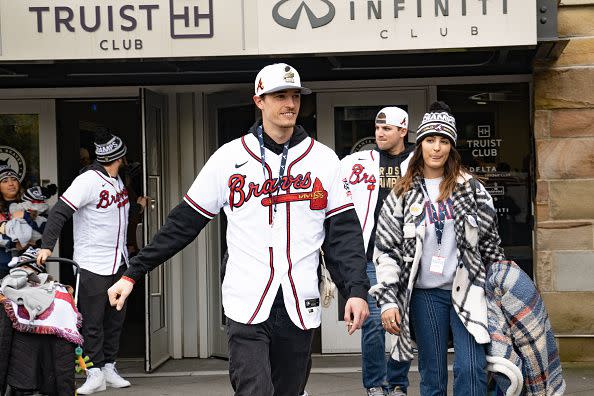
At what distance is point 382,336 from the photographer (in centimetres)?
735

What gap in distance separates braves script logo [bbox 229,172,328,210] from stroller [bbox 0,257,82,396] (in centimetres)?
227

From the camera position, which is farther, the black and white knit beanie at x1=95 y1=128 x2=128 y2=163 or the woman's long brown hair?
the black and white knit beanie at x1=95 y1=128 x2=128 y2=163

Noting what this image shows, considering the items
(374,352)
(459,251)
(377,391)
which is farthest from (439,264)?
(377,391)

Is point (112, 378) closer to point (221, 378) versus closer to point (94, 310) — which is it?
point (94, 310)

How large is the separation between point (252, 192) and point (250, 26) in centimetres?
338

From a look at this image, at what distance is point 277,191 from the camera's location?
4.90 metres

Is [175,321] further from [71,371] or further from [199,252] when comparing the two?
[71,371]

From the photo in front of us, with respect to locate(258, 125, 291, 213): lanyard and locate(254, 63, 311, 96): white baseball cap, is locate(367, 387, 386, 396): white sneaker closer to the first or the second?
locate(258, 125, 291, 213): lanyard

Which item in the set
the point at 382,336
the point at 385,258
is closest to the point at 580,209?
the point at 382,336

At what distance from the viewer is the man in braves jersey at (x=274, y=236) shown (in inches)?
190

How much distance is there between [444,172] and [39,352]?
280 cm

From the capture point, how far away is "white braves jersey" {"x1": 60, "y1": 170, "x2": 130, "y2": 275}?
8.61 meters


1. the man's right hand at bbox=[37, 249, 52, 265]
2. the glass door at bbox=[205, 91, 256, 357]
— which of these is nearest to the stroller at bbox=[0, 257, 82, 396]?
the man's right hand at bbox=[37, 249, 52, 265]

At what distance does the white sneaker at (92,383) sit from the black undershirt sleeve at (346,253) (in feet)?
13.2
